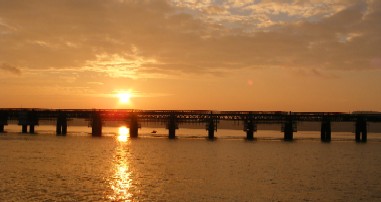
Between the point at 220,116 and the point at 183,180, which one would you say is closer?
the point at 183,180

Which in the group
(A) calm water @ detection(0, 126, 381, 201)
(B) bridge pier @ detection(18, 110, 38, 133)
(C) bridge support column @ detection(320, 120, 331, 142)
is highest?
(B) bridge pier @ detection(18, 110, 38, 133)

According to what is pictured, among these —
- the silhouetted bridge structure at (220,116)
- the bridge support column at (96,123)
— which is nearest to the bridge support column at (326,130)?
the silhouetted bridge structure at (220,116)

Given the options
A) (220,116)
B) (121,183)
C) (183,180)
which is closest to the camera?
(121,183)

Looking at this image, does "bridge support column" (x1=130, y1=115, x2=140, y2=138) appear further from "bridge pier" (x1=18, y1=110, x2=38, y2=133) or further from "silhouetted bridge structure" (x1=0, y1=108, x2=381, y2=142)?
"bridge pier" (x1=18, y1=110, x2=38, y2=133)

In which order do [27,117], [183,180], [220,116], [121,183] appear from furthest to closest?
1. [27,117]
2. [220,116]
3. [183,180]
4. [121,183]

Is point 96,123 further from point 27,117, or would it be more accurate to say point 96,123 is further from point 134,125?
point 27,117

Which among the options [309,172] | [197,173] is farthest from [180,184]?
[309,172]

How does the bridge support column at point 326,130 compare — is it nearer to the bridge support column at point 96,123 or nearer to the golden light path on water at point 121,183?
the bridge support column at point 96,123

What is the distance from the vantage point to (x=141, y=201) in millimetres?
36156

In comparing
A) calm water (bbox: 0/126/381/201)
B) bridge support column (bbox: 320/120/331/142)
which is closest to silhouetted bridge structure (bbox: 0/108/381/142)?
bridge support column (bbox: 320/120/331/142)

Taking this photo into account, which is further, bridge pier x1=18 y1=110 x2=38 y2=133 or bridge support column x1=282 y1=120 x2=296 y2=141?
bridge pier x1=18 y1=110 x2=38 y2=133

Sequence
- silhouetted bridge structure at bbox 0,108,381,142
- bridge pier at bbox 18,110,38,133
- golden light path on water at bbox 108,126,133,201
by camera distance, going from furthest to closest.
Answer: bridge pier at bbox 18,110,38,133, silhouetted bridge structure at bbox 0,108,381,142, golden light path on water at bbox 108,126,133,201

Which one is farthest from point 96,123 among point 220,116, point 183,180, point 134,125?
point 183,180

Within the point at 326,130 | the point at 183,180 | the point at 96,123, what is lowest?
the point at 183,180
